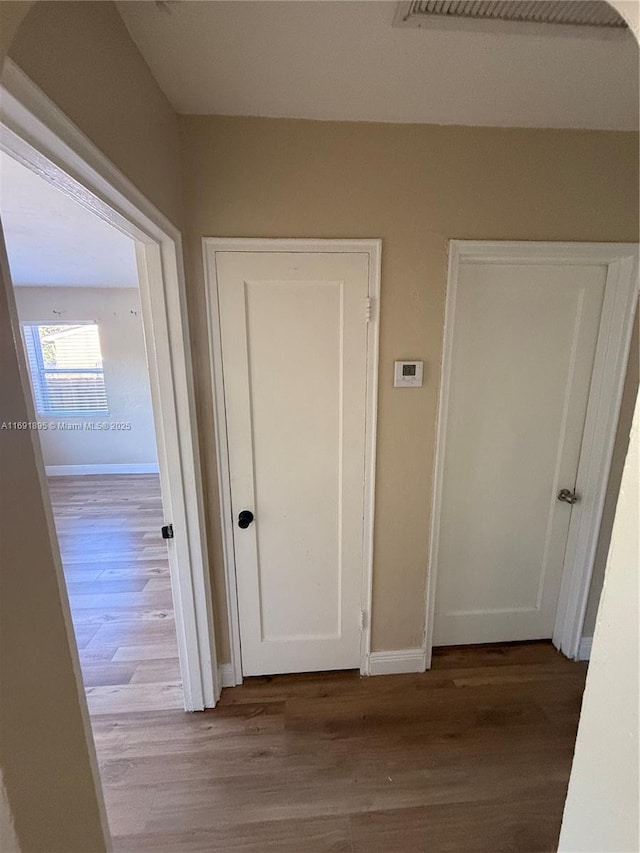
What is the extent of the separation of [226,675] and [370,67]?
255 centimetres

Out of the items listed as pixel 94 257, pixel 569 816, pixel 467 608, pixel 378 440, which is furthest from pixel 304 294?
pixel 94 257

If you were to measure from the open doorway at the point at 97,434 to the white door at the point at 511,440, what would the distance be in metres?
1.61

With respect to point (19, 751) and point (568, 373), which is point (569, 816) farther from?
point (568, 373)

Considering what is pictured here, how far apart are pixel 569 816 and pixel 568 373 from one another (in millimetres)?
1660

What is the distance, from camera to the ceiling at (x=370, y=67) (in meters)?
0.96

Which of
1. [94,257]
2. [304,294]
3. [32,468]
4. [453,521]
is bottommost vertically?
[453,521]

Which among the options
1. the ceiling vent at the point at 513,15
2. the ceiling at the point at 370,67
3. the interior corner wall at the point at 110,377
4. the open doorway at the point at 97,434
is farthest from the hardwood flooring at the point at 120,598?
the ceiling vent at the point at 513,15

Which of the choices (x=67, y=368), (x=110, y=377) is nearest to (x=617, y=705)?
(x=110, y=377)

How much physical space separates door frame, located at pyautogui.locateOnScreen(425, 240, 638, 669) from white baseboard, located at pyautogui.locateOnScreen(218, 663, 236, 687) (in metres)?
1.01

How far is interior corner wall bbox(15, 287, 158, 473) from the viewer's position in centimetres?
451

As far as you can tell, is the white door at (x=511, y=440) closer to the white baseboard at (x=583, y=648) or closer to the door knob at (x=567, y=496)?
the door knob at (x=567, y=496)

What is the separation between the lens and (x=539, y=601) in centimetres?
204

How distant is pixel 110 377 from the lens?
4.77 m

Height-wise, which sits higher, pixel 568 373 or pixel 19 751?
pixel 568 373
